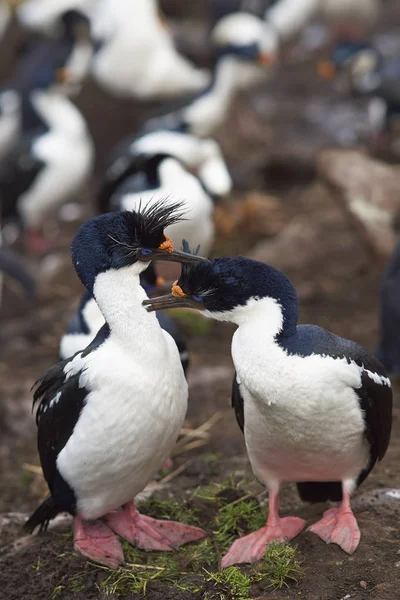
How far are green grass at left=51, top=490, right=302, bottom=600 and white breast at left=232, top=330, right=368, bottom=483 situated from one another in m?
0.35

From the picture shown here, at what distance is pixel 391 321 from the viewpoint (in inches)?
236

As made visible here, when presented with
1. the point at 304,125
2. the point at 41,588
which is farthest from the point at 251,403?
the point at 304,125

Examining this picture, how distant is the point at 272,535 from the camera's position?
3.79 meters

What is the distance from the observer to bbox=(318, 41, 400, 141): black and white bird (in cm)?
1025

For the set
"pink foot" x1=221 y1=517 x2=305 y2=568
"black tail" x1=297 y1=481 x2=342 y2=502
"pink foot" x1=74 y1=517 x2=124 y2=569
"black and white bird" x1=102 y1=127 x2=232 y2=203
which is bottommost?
"black and white bird" x1=102 y1=127 x2=232 y2=203

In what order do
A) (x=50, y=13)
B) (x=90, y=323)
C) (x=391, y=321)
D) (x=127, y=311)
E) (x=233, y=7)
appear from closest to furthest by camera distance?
(x=127, y=311)
(x=90, y=323)
(x=391, y=321)
(x=233, y=7)
(x=50, y=13)

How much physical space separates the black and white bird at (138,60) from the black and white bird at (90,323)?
20.7ft

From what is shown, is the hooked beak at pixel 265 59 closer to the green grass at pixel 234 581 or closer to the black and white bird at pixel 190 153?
the black and white bird at pixel 190 153

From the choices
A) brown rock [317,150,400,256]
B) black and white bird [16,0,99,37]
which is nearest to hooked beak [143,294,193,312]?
brown rock [317,150,400,256]

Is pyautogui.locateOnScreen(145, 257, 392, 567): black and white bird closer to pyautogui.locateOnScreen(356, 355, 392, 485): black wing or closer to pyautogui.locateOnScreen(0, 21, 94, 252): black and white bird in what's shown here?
pyautogui.locateOnScreen(356, 355, 392, 485): black wing

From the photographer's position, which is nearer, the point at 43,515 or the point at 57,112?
the point at 43,515

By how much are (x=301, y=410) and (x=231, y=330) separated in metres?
3.69

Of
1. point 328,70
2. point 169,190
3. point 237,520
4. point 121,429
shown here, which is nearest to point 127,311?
point 121,429

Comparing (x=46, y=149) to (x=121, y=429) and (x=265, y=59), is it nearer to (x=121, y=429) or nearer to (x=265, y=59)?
(x=265, y=59)
